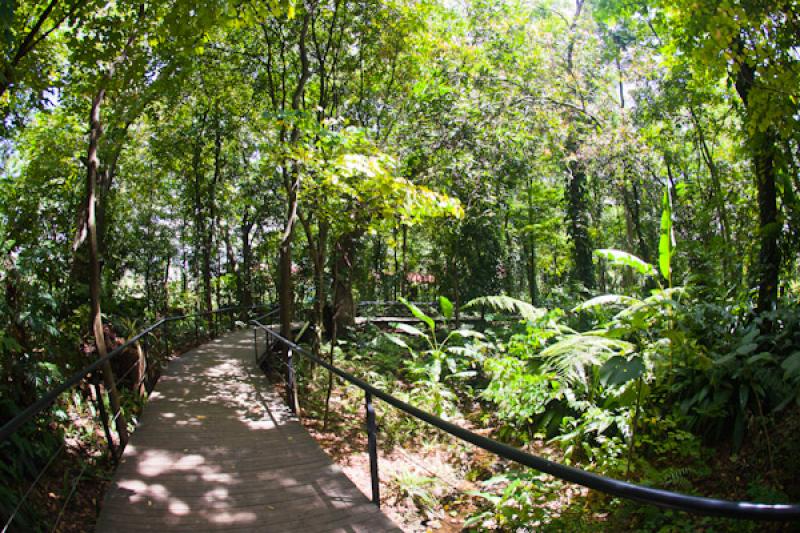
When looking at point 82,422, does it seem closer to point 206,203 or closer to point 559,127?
point 559,127

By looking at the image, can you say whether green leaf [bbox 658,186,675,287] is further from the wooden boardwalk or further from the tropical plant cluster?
the wooden boardwalk

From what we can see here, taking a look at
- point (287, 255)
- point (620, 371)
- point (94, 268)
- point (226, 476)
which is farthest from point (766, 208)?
point (94, 268)

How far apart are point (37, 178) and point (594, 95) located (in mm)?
13169

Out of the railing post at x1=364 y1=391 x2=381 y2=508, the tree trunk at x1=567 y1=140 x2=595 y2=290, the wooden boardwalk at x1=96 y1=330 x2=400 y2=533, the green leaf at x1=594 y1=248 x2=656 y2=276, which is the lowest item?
the wooden boardwalk at x1=96 y1=330 x2=400 y2=533

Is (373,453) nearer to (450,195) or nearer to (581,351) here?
(581,351)

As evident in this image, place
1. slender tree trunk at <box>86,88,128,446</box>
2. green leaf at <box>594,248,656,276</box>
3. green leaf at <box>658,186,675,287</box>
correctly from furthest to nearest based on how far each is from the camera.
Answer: slender tree trunk at <box>86,88,128,446</box>
green leaf at <box>594,248,656,276</box>
green leaf at <box>658,186,675,287</box>

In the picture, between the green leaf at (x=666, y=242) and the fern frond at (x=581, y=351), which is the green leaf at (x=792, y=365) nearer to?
the green leaf at (x=666, y=242)

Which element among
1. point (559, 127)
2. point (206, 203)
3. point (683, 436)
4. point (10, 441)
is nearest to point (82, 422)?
point (10, 441)

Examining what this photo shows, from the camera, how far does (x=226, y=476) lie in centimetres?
405

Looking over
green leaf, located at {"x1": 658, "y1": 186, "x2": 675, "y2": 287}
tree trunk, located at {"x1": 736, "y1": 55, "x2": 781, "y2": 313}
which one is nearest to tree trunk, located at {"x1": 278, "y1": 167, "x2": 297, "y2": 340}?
green leaf, located at {"x1": 658, "y1": 186, "x2": 675, "y2": 287}

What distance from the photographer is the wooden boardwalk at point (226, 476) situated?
3.20 m

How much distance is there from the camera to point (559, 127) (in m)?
9.97

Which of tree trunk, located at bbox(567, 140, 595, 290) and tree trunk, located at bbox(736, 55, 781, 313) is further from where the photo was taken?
tree trunk, located at bbox(567, 140, 595, 290)

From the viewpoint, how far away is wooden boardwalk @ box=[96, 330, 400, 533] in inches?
126
